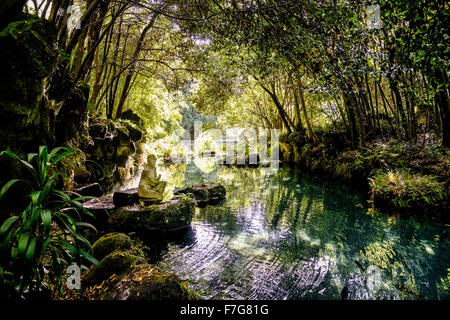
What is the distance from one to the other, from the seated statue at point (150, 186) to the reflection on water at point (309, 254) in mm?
1319

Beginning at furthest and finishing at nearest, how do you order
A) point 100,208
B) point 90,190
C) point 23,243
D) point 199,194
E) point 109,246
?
point 199,194 < point 90,190 < point 100,208 < point 109,246 < point 23,243

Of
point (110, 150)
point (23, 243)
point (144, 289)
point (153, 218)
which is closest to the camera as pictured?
point (23, 243)

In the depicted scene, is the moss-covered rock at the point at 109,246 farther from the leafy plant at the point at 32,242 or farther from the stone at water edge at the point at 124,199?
the stone at water edge at the point at 124,199

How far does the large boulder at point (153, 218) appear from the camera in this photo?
5.21m

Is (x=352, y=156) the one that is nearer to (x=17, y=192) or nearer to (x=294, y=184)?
(x=294, y=184)

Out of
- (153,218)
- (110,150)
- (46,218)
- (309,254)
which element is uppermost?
(110,150)

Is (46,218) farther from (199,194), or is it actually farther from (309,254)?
(199,194)

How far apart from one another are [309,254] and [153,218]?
3.54 meters

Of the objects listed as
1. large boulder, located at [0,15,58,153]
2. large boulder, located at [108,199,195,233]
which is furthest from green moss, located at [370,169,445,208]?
large boulder, located at [0,15,58,153]

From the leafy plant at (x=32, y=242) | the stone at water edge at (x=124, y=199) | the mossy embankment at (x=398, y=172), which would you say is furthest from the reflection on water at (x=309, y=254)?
the leafy plant at (x=32, y=242)

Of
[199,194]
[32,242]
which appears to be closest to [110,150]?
[199,194]

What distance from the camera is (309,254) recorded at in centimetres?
431

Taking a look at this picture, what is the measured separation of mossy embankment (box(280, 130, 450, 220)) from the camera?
6.16 m

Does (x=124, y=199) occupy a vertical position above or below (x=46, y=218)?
below
